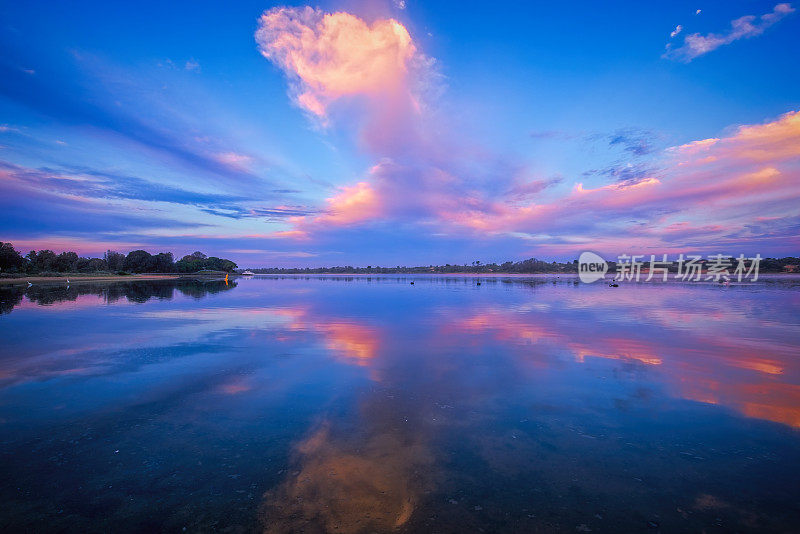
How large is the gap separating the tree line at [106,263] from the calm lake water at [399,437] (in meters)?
102

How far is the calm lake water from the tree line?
333 feet

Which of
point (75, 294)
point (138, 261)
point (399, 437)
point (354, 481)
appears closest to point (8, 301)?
point (75, 294)

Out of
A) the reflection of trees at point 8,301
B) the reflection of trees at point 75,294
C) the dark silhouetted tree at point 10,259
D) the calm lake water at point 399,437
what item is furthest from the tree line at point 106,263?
the calm lake water at point 399,437

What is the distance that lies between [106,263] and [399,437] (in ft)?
577

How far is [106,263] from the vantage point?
137125mm

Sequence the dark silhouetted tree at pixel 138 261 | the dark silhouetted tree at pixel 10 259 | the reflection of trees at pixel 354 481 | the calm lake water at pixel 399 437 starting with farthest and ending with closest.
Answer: the dark silhouetted tree at pixel 138 261 < the dark silhouetted tree at pixel 10 259 < the calm lake water at pixel 399 437 < the reflection of trees at pixel 354 481

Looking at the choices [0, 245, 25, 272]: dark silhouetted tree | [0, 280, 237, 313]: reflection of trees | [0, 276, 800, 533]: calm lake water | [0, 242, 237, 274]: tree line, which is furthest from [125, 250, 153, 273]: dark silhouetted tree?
[0, 276, 800, 533]: calm lake water

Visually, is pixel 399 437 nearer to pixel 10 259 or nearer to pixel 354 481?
pixel 354 481

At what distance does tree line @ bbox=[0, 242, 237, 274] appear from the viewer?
80.8 metres

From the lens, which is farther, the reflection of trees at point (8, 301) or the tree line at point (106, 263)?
the tree line at point (106, 263)

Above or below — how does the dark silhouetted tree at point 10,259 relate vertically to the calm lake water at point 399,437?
above

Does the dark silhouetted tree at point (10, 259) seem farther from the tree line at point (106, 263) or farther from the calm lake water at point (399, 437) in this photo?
the calm lake water at point (399, 437)

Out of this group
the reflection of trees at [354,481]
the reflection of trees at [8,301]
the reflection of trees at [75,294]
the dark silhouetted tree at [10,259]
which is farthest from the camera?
the dark silhouetted tree at [10,259]

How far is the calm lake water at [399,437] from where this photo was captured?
4.42m
